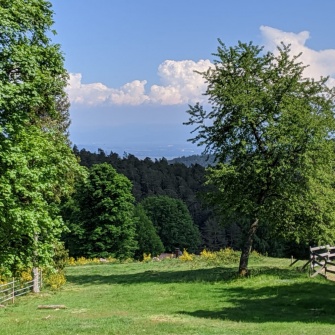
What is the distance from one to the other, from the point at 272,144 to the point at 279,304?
10.8 meters

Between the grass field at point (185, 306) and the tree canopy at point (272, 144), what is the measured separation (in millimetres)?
4103

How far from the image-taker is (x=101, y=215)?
6719 centimetres

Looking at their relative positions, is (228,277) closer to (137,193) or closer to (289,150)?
(289,150)

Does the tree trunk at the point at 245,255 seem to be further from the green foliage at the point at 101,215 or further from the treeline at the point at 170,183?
the treeline at the point at 170,183

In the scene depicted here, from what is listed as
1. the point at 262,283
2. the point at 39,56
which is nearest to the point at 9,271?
the point at 39,56

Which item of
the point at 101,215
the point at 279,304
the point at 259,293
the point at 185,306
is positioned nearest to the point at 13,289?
the point at 185,306

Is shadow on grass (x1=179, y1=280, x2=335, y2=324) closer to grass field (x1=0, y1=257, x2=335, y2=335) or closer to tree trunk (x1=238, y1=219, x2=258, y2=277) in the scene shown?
grass field (x1=0, y1=257, x2=335, y2=335)

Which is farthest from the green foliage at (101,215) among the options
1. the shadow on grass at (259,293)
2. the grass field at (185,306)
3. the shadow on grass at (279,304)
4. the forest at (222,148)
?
the shadow on grass at (279,304)

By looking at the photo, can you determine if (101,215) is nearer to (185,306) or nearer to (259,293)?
(259,293)

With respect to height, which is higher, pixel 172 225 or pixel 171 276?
pixel 172 225

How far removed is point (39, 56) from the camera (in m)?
19.8

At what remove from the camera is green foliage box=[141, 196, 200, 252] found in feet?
375

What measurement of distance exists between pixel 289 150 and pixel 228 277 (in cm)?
939

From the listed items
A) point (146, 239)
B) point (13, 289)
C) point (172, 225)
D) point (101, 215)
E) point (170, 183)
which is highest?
point (170, 183)
